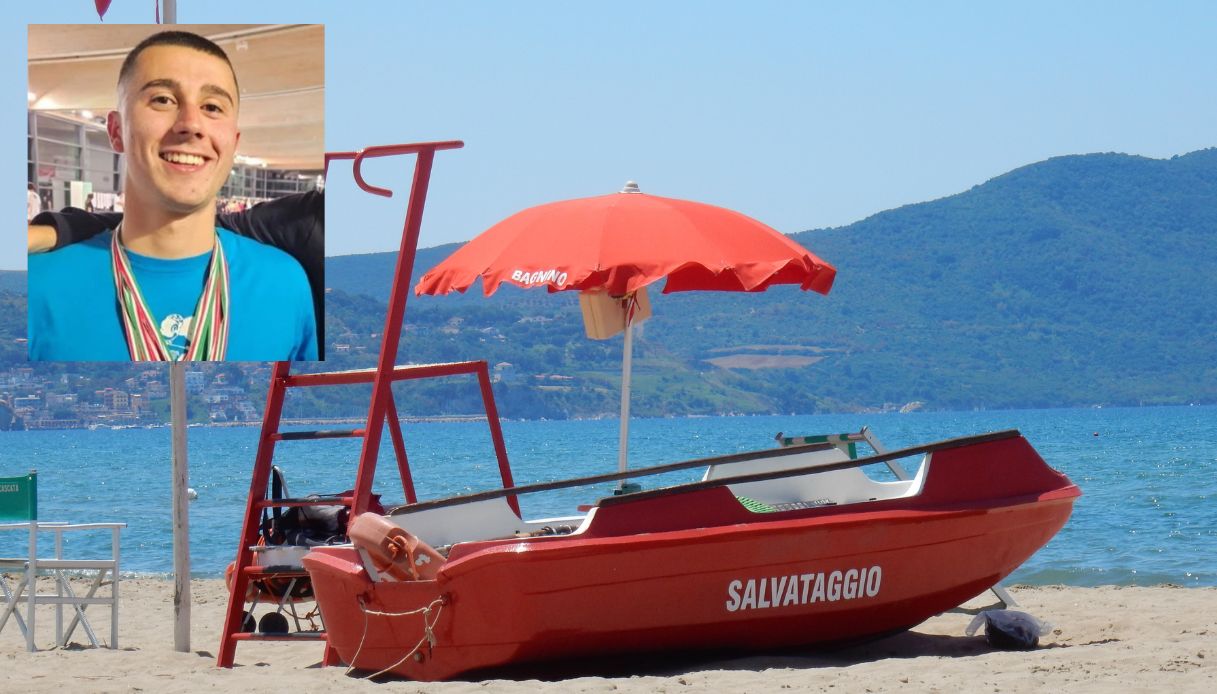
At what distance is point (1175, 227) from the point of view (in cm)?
16438

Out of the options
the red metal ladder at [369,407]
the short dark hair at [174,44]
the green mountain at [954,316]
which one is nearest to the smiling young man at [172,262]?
the short dark hair at [174,44]

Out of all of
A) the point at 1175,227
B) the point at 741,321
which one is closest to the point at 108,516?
the point at 741,321

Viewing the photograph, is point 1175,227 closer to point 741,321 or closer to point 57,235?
point 741,321

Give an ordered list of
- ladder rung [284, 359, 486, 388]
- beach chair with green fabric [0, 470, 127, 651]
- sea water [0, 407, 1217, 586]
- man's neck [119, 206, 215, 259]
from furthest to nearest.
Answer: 1. sea water [0, 407, 1217, 586]
2. beach chair with green fabric [0, 470, 127, 651]
3. man's neck [119, 206, 215, 259]
4. ladder rung [284, 359, 486, 388]

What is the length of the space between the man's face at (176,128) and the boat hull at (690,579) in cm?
196

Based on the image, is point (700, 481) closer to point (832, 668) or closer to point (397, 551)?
point (832, 668)

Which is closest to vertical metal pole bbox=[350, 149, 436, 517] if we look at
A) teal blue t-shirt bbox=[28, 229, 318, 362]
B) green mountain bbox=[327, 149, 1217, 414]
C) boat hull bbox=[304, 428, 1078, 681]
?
boat hull bbox=[304, 428, 1078, 681]

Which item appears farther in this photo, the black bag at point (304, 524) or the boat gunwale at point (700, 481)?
the black bag at point (304, 524)

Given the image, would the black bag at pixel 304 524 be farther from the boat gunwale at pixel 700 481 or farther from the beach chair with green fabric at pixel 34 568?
the beach chair with green fabric at pixel 34 568

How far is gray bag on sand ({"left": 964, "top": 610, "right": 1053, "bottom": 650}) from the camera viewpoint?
23.9 ft

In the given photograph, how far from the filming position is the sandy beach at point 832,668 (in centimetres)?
593

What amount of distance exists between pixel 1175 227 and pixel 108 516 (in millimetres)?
150552

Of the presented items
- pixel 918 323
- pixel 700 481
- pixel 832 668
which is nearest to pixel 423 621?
pixel 700 481

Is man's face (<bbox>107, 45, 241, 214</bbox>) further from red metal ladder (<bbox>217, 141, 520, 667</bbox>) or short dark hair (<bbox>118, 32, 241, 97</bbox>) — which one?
red metal ladder (<bbox>217, 141, 520, 667</bbox>)
